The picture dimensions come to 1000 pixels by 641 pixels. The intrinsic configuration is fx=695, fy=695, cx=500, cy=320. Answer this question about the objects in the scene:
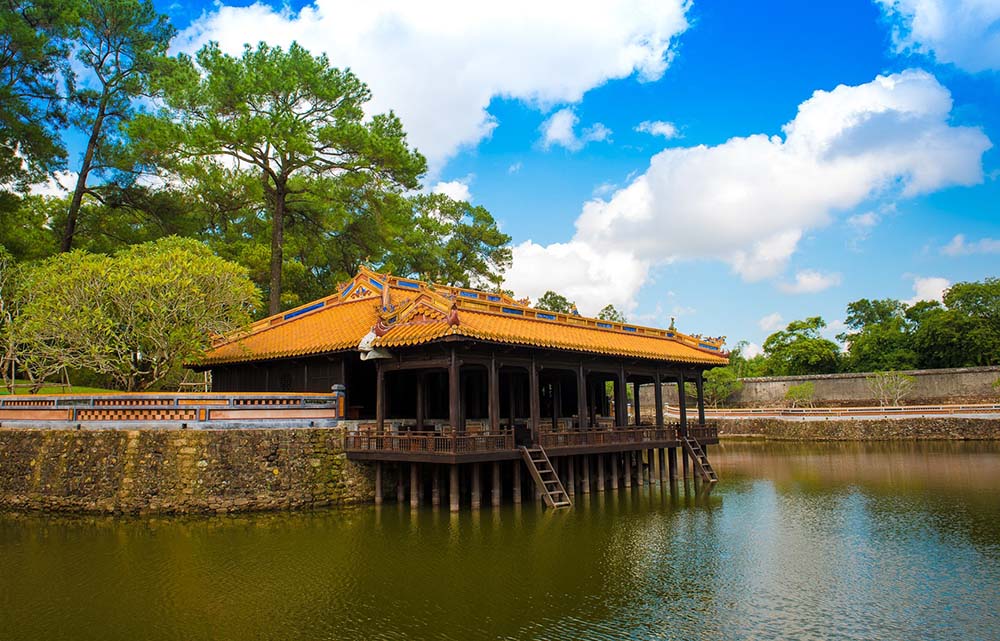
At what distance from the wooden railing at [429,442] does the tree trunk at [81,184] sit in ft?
63.9

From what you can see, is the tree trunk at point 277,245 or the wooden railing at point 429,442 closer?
the wooden railing at point 429,442

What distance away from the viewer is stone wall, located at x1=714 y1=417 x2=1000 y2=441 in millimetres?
42500

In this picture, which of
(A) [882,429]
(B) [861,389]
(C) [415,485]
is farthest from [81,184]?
(B) [861,389]

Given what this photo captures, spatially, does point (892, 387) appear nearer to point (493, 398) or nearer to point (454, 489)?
point (493, 398)

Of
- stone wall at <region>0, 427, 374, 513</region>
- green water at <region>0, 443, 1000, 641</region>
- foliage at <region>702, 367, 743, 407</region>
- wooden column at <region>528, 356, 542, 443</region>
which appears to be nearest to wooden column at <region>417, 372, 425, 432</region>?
green water at <region>0, 443, 1000, 641</region>

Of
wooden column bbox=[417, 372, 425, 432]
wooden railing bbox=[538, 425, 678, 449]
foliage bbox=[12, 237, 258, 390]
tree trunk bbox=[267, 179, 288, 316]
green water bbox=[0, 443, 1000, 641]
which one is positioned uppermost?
tree trunk bbox=[267, 179, 288, 316]

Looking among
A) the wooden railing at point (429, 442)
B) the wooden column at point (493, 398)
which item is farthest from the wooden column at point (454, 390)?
the wooden column at point (493, 398)

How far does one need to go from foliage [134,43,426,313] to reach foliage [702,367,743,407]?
37783 mm

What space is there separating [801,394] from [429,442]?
46277mm

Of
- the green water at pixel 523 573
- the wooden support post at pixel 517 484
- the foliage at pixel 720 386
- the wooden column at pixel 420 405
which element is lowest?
the green water at pixel 523 573

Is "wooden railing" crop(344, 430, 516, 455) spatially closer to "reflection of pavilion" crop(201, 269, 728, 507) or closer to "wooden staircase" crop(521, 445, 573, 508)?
"reflection of pavilion" crop(201, 269, 728, 507)

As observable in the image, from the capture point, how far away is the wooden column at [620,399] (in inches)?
959

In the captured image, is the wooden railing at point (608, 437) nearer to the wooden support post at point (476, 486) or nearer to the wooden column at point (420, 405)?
the wooden support post at point (476, 486)

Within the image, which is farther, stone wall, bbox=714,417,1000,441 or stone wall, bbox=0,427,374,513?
stone wall, bbox=714,417,1000,441
